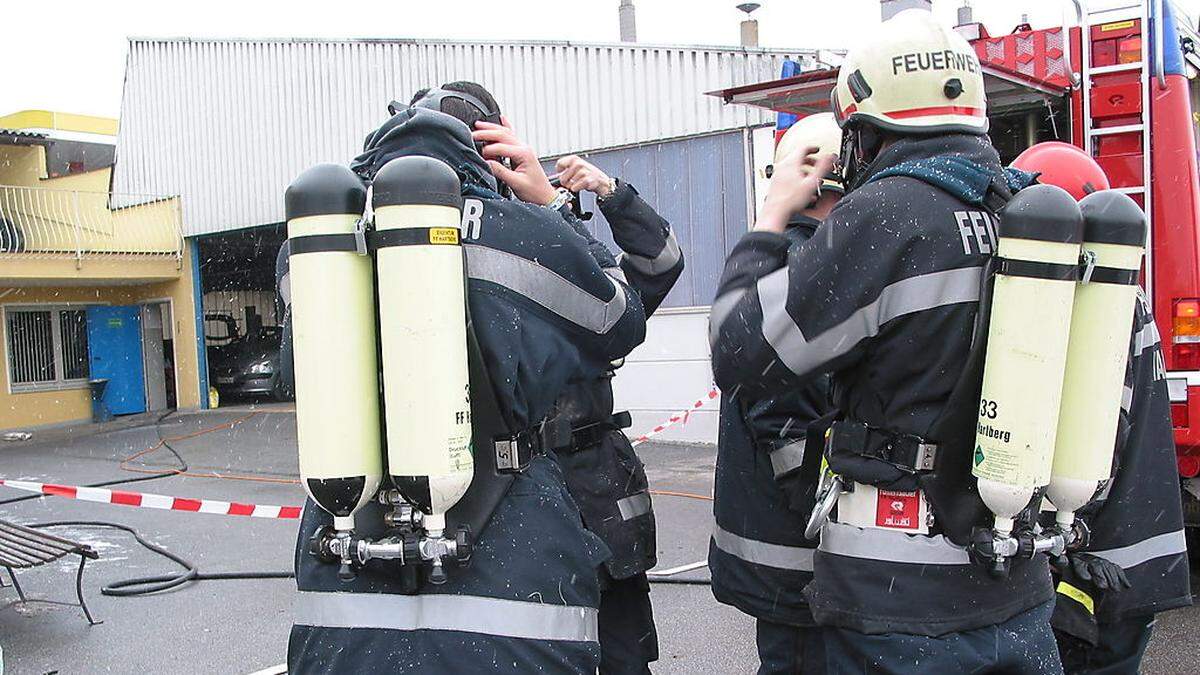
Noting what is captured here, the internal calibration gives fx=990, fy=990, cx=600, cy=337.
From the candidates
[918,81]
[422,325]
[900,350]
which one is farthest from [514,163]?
[900,350]

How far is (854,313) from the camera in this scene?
191 centimetres

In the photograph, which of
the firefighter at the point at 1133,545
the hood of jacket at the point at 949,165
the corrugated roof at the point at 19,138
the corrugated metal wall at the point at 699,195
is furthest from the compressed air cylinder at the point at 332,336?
the corrugated roof at the point at 19,138

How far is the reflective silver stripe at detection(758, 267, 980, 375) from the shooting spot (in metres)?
1.90

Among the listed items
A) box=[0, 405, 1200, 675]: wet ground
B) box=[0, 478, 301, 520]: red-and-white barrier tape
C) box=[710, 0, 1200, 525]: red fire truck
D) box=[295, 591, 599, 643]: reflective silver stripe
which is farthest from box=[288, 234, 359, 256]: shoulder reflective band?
box=[0, 478, 301, 520]: red-and-white barrier tape

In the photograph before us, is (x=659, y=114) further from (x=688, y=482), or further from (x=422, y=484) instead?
(x=422, y=484)

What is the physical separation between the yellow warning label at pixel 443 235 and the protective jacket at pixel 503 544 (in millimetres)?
164

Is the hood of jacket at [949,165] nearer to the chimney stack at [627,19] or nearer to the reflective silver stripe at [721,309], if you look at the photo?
the reflective silver stripe at [721,309]

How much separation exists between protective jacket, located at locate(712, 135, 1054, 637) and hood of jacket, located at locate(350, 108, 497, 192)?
2.07ft

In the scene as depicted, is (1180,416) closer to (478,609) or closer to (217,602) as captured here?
(478,609)

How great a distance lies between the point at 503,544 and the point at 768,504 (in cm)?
104

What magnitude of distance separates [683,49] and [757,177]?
1.89 metres

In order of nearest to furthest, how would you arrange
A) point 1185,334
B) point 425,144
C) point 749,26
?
point 425,144
point 1185,334
point 749,26

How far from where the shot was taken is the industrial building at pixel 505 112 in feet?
36.4

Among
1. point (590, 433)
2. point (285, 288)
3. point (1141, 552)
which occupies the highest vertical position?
point (285, 288)
